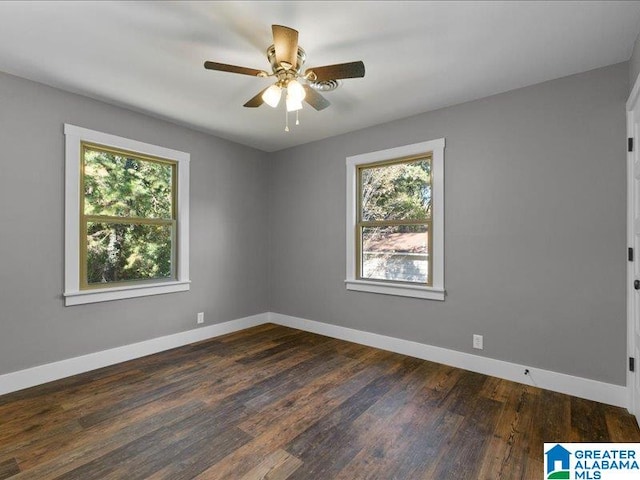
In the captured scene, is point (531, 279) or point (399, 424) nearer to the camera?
point (399, 424)

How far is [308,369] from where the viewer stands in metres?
3.05

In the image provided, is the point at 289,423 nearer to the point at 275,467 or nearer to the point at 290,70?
the point at 275,467

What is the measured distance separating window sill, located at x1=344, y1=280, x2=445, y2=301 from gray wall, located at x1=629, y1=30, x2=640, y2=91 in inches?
83.9

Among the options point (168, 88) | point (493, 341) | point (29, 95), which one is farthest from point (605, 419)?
point (29, 95)

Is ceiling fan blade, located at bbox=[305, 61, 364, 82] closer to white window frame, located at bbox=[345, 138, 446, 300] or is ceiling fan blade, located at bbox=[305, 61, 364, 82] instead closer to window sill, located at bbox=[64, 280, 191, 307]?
white window frame, located at bbox=[345, 138, 446, 300]

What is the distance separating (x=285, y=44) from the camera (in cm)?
178

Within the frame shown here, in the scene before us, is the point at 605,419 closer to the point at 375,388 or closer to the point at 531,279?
the point at 531,279

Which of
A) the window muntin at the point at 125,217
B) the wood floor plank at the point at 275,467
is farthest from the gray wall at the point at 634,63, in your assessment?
the window muntin at the point at 125,217

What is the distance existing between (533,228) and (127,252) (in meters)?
3.95

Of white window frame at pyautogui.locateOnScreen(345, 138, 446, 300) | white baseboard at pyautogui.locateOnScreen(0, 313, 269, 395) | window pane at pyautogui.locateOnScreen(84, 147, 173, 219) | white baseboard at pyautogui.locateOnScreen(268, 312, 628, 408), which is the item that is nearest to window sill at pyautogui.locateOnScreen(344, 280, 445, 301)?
white window frame at pyautogui.locateOnScreen(345, 138, 446, 300)

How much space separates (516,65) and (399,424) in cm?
279

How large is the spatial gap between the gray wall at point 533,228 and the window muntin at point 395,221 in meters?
0.24

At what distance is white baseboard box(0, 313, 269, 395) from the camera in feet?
8.52

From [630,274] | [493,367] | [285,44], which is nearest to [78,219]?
[285,44]
